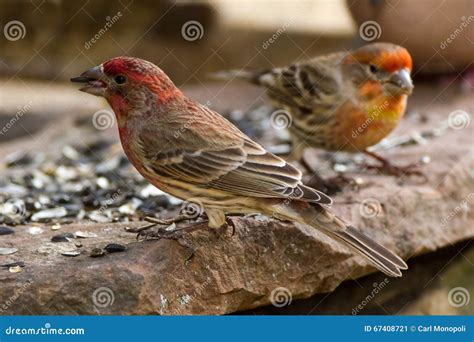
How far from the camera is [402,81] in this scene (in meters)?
7.15

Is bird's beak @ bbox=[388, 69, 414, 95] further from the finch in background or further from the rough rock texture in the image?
the rough rock texture

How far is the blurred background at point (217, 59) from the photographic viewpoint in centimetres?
708

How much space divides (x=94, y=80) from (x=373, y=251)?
198cm

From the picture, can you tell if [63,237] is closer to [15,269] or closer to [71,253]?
[71,253]

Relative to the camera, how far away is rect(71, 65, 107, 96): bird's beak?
5477mm

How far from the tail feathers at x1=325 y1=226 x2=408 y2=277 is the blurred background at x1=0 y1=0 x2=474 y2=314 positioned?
3.09 feet

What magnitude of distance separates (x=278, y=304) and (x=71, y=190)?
210cm

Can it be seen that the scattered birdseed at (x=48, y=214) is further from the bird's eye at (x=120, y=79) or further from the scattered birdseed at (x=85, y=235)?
the bird's eye at (x=120, y=79)

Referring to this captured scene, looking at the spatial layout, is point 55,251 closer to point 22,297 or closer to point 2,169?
point 22,297

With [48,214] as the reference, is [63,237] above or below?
above

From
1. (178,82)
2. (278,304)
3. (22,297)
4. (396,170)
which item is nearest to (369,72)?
(396,170)

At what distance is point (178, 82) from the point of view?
1231 cm

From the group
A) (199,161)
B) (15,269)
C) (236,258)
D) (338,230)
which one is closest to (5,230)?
(15,269)

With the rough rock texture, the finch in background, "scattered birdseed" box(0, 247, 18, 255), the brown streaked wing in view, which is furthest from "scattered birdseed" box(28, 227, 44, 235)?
the finch in background
